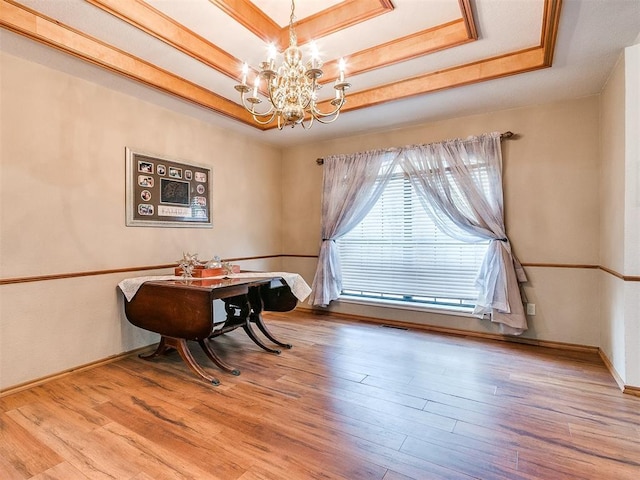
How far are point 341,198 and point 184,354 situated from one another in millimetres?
2537

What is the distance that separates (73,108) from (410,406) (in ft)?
10.9

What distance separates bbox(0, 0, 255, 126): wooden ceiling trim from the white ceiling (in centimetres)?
6

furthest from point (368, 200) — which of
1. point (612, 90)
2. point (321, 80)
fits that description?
point (612, 90)

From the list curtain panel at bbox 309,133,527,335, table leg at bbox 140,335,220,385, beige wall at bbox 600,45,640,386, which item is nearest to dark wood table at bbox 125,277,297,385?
table leg at bbox 140,335,220,385

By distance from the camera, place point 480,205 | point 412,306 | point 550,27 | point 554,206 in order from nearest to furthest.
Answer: point 550,27, point 554,206, point 480,205, point 412,306

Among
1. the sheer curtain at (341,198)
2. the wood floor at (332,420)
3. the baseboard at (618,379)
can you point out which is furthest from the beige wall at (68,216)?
the baseboard at (618,379)

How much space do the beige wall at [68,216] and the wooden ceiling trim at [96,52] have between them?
422 mm

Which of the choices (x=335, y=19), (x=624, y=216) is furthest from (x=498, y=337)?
(x=335, y=19)

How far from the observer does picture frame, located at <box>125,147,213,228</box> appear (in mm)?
2953

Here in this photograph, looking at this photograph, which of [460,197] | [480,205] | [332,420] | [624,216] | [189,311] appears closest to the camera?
[332,420]

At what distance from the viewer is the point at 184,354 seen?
253cm

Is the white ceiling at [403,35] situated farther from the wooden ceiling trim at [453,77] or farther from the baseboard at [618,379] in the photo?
the baseboard at [618,379]

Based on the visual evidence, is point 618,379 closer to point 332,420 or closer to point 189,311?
point 332,420

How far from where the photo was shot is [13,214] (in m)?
2.26
